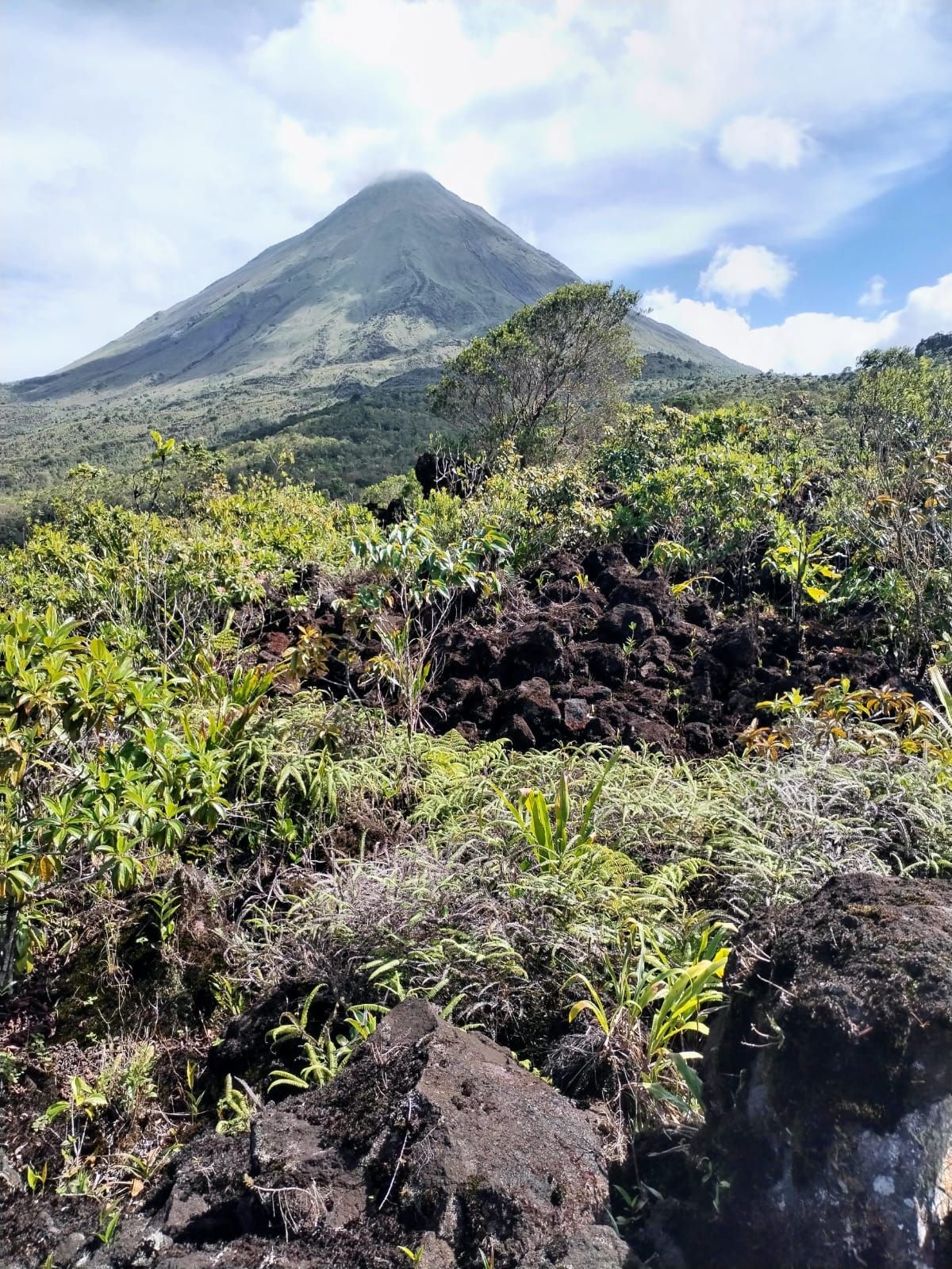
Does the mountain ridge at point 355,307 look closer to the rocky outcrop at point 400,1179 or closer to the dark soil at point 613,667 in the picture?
Result: the dark soil at point 613,667

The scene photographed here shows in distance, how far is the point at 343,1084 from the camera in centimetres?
170

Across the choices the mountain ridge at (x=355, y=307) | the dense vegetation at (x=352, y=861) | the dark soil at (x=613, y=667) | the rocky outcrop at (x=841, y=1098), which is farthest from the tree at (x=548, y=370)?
the mountain ridge at (x=355, y=307)

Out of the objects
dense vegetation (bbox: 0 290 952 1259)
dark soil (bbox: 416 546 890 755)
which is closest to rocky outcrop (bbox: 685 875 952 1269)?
dense vegetation (bbox: 0 290 952 1259)

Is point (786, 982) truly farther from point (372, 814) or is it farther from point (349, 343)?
point (349, 343)

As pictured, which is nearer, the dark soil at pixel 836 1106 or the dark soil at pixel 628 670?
the dark soil at pixel 836 1106

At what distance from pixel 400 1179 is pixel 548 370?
16.0 metres

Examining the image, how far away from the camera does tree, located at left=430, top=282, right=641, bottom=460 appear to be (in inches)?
610

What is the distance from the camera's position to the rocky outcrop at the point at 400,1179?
1407mm

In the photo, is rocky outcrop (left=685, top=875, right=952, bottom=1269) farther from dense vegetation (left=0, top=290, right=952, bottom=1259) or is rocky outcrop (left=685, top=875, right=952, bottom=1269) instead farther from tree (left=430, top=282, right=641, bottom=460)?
tree (left=430, top=282, right=641, bottom=460)

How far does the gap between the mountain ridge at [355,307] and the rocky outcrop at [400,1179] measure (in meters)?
97.9

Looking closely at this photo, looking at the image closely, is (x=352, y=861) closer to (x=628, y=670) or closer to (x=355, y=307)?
(x=628, y=670)

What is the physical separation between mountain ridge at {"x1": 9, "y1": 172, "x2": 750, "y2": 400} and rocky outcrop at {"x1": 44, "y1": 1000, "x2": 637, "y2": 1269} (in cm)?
9790

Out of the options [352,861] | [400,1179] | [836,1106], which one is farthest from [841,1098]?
[352,861]

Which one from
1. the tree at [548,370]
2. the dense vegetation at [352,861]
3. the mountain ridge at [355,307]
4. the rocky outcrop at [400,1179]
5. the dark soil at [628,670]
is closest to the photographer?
the rocky outcrop at [400,1179]
